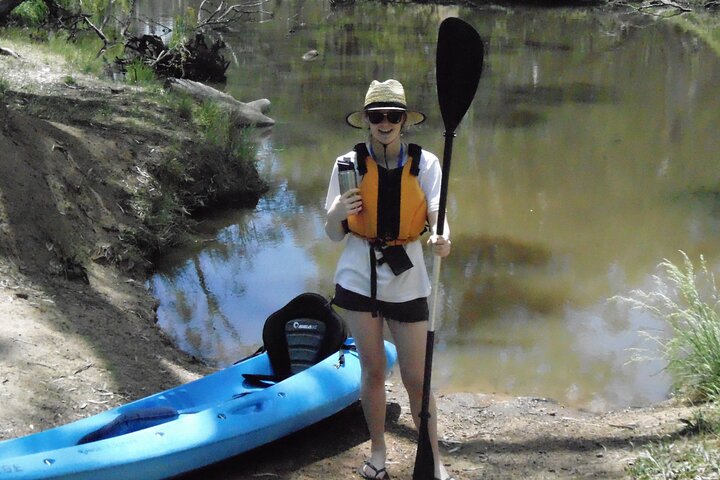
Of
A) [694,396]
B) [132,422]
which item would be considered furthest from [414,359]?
[694,396]

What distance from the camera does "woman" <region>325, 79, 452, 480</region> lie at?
10.6 ft

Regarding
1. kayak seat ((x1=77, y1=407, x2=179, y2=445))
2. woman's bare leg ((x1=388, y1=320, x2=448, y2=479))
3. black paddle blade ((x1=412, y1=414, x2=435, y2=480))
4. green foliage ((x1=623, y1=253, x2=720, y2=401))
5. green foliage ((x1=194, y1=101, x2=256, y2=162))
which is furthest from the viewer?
green foliage ((x1=194, y1=101, x2=256, y2=162))

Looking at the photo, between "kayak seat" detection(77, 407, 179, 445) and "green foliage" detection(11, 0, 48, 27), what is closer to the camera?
"kayak seat" detection(77, 407, 179, 445)

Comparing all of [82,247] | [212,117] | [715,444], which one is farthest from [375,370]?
[212,117]

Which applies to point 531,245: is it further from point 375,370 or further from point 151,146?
point 375,370

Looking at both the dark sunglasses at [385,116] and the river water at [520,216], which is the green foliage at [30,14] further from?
the dark sunglasses at [385,116]

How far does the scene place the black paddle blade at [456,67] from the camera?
10.9 ft

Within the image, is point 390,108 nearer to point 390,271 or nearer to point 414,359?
point 390,271

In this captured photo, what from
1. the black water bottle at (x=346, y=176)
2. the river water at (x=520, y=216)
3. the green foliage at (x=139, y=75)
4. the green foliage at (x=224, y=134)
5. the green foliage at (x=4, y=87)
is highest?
the black water bottle at (x=346, y=176)

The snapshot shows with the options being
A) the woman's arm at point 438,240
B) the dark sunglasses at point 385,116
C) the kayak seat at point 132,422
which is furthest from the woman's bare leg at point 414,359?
the kayak seat at point 132,422

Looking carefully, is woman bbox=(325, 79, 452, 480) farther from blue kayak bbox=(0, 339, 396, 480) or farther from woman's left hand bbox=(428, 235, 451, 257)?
blue kayak bbox=(0, 339, 396, 480)

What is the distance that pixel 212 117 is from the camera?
9.88 m

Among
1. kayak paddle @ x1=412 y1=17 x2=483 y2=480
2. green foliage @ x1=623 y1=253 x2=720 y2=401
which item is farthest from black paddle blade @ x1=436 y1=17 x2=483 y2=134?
green foliage @ x1=623 y1=253 x2=720 y2=401

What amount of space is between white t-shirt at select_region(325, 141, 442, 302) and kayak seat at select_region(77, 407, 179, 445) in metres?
1.14
